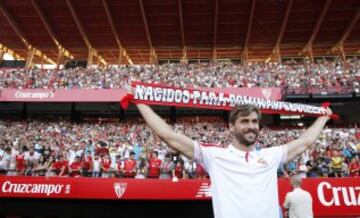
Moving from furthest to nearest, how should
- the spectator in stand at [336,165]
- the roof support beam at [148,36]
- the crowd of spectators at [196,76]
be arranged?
the roof support beam at [148,36], the crowd of spectators at [196,76], the spectator in stand at [336,165]

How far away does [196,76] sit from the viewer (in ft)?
89.9

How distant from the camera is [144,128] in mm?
22203

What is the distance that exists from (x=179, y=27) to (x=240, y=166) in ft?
109

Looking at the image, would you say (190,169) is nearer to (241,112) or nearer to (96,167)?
(96,167)

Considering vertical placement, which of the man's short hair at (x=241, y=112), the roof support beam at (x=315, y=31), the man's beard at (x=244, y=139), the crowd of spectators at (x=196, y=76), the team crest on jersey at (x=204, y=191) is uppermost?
the roof support beam at (x=315, y=31)

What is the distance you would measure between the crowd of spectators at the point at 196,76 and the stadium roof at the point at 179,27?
5305mm

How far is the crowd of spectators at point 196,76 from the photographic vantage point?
26078 millimetres

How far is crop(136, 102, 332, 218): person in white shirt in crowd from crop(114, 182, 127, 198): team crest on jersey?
9028 millimetres

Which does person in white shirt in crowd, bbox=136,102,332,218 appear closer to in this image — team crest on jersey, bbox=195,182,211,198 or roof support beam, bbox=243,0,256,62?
team crest on jersey, bbox=195,182,211,198

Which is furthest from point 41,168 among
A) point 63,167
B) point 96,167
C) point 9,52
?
point 9,52

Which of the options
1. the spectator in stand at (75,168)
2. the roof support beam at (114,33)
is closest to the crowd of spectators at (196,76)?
the roof support beam at (114,33)

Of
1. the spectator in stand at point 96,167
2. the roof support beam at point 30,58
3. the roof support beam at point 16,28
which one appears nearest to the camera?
the spectator in stand at point 96,167

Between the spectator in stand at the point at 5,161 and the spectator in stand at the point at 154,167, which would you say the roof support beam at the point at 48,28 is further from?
the spectator in stand at the point at 154,167

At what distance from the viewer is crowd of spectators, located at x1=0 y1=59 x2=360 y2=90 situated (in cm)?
2608
